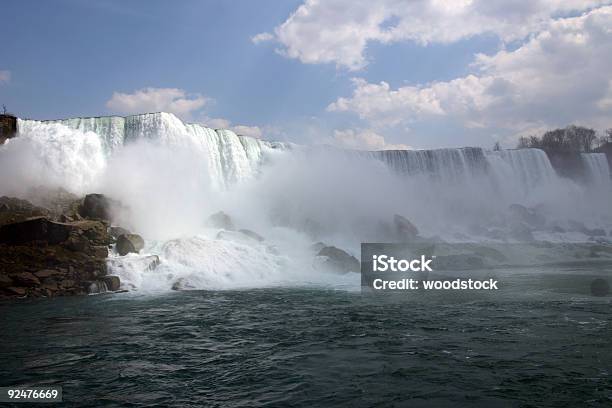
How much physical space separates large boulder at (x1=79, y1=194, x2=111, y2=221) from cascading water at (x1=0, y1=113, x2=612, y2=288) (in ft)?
3.77

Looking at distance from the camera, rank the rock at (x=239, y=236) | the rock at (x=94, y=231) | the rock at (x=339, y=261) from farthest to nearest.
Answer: the rock at (x=239, y=236), the rock at (x=339, y=261), the rock at (x=94, y=231)

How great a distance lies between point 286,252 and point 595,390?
1971 cm

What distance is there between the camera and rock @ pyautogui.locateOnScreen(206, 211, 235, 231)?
88.6 feet

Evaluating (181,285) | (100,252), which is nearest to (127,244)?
(100,252)

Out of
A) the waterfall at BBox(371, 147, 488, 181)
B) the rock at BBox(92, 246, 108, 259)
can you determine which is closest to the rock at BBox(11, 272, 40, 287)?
the rock at BBox(92, 246, 108, 259)

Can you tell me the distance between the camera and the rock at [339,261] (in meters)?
23.8

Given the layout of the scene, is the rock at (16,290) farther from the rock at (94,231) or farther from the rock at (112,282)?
the rock at (94,231)

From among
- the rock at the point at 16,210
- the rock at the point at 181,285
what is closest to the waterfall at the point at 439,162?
the rock at the point at 181,285

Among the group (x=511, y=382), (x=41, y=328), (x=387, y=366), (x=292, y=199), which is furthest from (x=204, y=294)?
(x=292, y=199)

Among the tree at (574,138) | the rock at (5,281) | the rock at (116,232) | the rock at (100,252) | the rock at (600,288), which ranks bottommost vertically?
the rock at (600,288)

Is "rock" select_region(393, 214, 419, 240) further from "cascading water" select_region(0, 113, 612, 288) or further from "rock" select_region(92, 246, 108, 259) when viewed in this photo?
"rock" select_region(92, 246, 108, 259)

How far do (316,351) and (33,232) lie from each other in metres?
14.6

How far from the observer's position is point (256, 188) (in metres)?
33.9

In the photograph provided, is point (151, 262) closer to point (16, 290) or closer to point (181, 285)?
point (181, 285)
